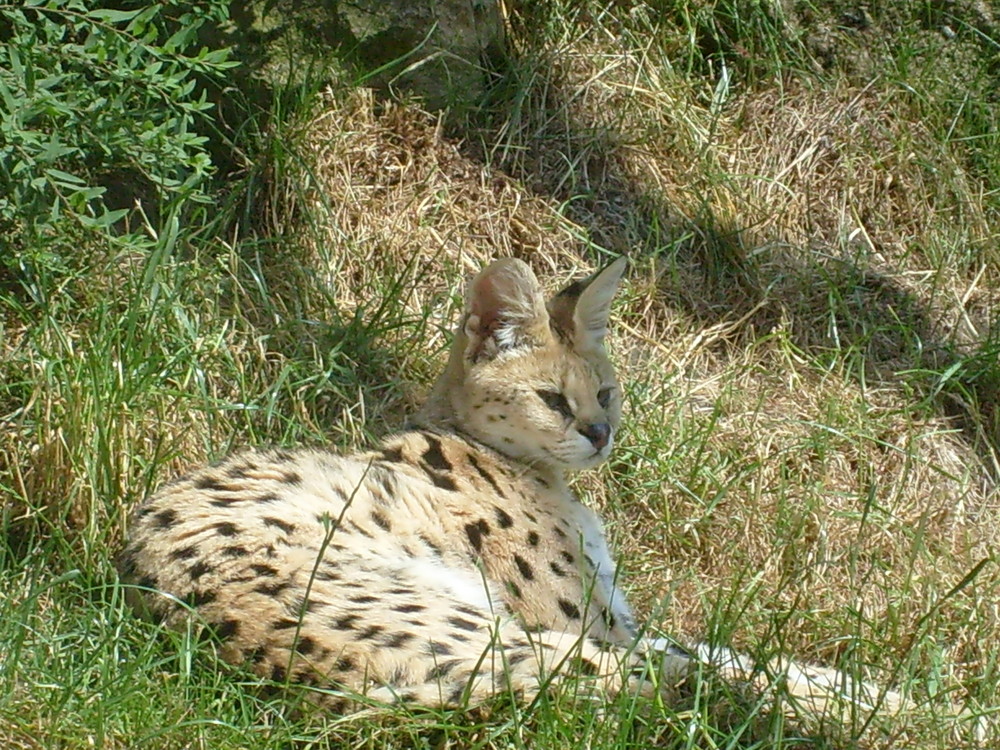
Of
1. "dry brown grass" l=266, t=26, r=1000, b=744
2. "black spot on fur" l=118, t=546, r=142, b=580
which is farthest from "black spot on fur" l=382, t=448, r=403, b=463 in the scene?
"dry brown grass" l=266, t=26, r=1000, b=744

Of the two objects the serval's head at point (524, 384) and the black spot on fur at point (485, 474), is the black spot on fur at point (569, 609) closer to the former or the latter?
the black spot on fur at point (485, 474)

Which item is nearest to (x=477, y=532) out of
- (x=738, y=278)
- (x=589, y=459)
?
(x=589, y=459)

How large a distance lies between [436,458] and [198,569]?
90 cm

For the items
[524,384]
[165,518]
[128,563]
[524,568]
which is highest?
[524,384]

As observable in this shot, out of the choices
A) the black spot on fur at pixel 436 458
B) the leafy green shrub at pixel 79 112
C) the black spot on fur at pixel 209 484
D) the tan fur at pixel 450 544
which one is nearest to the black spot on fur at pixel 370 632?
the tan fur at pixel 450 544

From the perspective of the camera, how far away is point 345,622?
339 cm

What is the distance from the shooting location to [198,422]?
4594 mm

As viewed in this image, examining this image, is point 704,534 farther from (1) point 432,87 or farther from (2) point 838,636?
(1) point 432,87

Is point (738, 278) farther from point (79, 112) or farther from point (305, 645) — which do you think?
point (305, 645)

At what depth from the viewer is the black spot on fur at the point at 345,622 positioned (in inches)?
133

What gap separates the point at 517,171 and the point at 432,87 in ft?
1.54

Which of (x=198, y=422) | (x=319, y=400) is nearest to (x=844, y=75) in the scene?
(x=319, y=400)

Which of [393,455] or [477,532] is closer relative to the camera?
[477,532]

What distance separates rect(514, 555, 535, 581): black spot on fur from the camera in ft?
13.0
